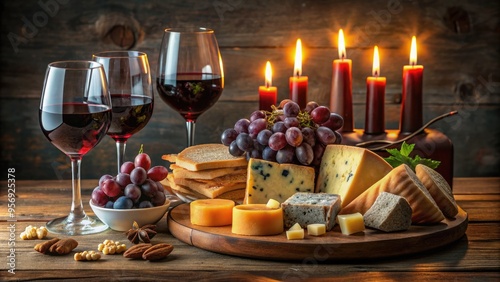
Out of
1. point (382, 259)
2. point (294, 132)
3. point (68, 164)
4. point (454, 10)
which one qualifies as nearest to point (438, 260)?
point (382, 259)

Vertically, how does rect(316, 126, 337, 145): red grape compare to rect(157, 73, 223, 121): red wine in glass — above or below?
below

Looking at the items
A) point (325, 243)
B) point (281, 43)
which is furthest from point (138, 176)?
point (281, 43)

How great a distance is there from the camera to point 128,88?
1.58 meters

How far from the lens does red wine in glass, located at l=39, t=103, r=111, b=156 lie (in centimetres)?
Answer: 141

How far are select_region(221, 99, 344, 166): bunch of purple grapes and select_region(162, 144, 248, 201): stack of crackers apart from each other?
0.11 ft

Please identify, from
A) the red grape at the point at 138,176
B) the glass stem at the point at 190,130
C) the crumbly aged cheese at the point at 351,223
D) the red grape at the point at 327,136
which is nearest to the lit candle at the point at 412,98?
the red grape at the point at 327,136

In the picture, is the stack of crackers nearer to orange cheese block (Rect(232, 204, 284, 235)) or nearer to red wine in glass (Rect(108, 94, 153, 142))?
red wine in glass (Rect(108, 94, 153, 142))

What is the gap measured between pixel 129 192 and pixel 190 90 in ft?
1.11

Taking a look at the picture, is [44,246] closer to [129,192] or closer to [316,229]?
[129,192]

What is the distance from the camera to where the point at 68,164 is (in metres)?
2.59

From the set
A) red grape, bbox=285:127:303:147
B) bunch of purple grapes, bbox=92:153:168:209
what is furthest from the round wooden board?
red grape, bbox=285:127:303:147

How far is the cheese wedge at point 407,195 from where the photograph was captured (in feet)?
4.68

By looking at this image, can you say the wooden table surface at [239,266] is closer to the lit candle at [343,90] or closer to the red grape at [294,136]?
the red grape at [294,136]

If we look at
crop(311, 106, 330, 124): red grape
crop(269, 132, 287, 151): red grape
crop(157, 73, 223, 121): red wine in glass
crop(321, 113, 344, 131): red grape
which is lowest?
crop(269, 132, 287, 151): red grape
